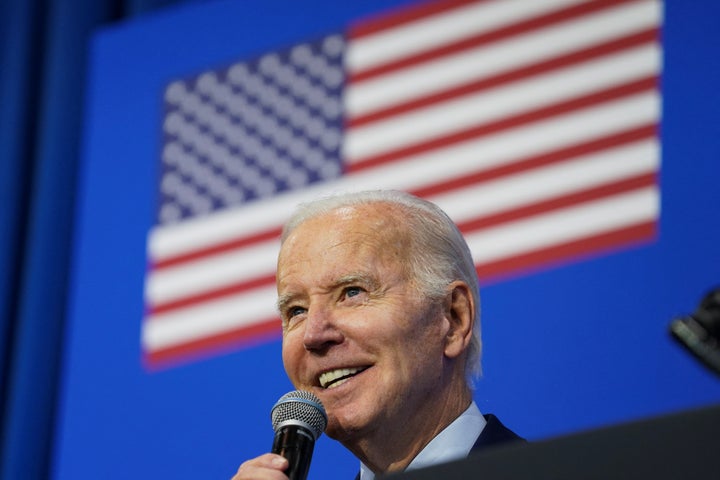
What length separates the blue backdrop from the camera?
9.16 ft

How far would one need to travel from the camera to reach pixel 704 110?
2.89 m

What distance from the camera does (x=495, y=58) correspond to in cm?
339

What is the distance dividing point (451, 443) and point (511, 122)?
1343 millimetres

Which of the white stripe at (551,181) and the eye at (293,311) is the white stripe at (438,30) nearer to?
the white stripe at (551,181)

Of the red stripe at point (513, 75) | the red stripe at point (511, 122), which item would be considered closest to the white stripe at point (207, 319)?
the red stripe at point (511, 122)

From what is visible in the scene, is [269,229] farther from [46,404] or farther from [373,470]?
[373,470]

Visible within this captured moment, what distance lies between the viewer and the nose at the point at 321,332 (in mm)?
2109

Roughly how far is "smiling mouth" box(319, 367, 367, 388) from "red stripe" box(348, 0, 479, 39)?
1590mm

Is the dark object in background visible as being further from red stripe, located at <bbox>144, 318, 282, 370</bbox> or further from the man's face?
red stripe, located at <bbox>144, 318, 282, 370</bbox>

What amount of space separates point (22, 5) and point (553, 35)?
180cm

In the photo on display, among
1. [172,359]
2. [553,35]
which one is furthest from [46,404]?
[553,35]

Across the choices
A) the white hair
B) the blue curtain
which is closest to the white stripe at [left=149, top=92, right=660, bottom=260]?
the blue curtain

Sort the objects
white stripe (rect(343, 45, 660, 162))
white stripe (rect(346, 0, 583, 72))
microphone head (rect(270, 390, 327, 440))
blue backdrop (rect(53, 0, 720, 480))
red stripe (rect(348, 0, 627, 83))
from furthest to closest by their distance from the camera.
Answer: white stripe (rect(346, 0, 583, 72)) < red stripe (rect(348, 0, 627, 83)) < white stripe (rect(343, 45, 660, 162)) < blue backdrop (rect(53, 0, 720, 480)) < microphone head (rect(270, 390, 327, 440))

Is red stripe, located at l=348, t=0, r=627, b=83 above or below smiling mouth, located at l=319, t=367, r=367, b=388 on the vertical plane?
above
